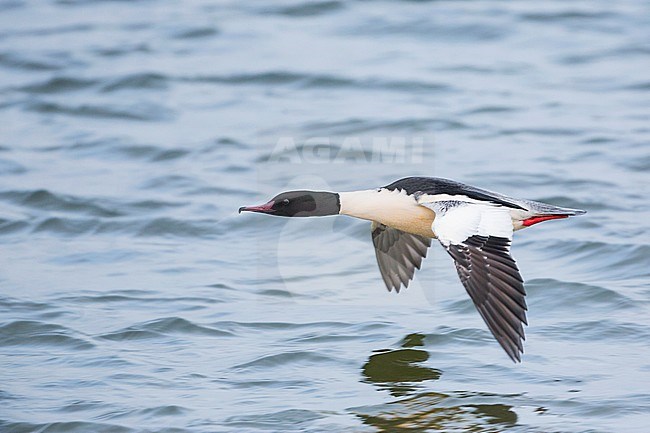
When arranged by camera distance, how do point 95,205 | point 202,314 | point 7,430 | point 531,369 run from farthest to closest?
point 95,205
point 202,314
point 531,369
point 7,430

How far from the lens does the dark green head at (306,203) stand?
7.50m

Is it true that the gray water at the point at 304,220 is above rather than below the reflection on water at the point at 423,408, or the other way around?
above

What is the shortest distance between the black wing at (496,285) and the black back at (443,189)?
60cm

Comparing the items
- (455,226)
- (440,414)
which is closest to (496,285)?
(455,226)

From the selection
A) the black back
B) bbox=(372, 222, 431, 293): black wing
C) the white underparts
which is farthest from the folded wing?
bbox=(372, 222, 431, 293): black wing

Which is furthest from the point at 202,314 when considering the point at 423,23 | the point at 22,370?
the point at 423,23

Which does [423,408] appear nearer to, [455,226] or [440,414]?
[440,414]

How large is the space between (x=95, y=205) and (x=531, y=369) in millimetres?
4874

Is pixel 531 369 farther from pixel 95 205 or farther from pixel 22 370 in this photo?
pixel 95 205

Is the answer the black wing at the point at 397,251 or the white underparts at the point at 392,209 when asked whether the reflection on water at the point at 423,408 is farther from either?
the black wing at the point at 397,251

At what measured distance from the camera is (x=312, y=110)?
512 inches

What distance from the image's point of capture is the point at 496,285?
634 cm

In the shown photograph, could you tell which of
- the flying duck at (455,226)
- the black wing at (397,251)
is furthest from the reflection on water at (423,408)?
the black wing at (397,251)

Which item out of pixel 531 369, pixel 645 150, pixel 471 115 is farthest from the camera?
pixel 471 115
